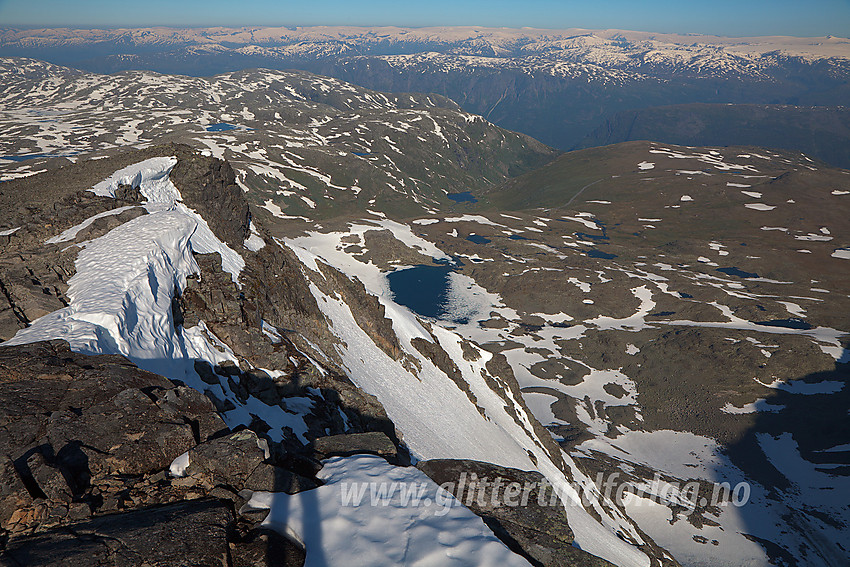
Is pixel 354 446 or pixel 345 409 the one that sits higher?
pixel 354 446

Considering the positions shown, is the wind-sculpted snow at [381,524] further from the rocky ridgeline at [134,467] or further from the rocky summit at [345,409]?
the rocky ridgeline at [134,467]

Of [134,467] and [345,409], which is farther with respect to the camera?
[345,409]

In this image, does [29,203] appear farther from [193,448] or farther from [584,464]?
[584,464]

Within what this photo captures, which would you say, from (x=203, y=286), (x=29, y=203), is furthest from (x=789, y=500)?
(x=29, y=203)

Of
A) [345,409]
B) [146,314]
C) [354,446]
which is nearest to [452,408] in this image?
[345,409]

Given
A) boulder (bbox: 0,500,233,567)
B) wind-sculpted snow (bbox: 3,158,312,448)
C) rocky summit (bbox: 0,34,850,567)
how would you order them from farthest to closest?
wind-sculpted snow (bbox: 3,158,312,448) → rocky summit (bbox: 0,34,850,567) → boulder (bbox: 0,500,233,567)

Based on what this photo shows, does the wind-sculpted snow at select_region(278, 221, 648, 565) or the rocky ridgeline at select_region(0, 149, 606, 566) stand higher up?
the rocky ridgeline at select_region(0, 149, 606, 566)

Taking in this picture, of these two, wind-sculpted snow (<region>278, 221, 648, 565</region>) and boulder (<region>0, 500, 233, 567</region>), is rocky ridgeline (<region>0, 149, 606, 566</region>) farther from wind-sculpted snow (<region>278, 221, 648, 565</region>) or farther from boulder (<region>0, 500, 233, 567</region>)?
wind-sculpted snow (<region>278, 221, 648, 565</region>)

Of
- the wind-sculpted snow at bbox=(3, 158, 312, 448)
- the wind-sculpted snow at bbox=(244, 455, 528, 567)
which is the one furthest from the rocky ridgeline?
the wind-sculpted snow at bbox=(3, 158, 312, 448)

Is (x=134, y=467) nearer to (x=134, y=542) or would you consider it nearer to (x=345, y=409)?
(x=134, y=542)

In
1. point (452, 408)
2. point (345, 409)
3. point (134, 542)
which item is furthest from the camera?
point (452, 408)

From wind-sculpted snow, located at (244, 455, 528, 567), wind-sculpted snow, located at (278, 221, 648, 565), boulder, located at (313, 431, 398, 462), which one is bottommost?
wind-sculpted snow, located at (278, 221, 648, 565)

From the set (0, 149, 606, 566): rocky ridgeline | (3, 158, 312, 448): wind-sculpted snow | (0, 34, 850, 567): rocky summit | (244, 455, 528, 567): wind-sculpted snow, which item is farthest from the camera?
(3, 158, 312, 448): wind-sculpted snow
